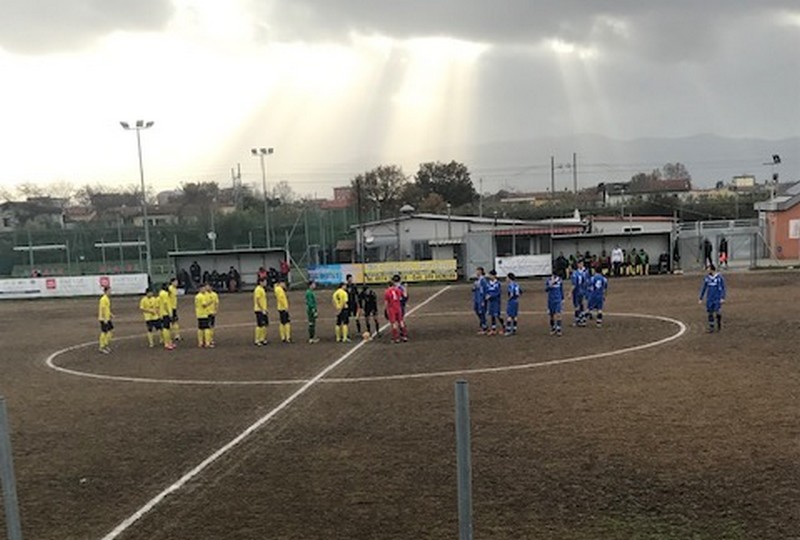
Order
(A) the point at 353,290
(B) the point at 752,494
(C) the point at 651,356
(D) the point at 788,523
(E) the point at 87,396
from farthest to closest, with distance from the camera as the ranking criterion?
(A) the point at 353,290 < (C) the point at 651,356 < (E) the point at 87,396 < (B) the point at 752,494 < (D) the point at 788,523

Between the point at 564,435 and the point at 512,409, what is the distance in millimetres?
1693

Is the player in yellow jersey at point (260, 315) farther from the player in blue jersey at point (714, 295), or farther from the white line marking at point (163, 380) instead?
the player in blue jersey at point (714, 295)

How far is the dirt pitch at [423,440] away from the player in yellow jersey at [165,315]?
1896 mm

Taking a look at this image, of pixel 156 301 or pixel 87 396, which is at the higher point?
pixel 156 301

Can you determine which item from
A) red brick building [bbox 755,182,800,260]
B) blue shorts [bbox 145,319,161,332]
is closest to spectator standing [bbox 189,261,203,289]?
blue shorts [bbox 145,319,161,332]

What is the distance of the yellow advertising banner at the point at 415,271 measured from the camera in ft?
138

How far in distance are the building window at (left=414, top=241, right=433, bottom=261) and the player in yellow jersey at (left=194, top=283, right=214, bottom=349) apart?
26300 millimetres

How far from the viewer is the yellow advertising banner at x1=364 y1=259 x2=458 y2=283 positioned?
4197 centimetres

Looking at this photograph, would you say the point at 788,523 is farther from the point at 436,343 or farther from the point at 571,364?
the point at 436,343

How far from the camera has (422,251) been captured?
154ft

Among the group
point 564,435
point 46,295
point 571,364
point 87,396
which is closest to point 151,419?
point 87,396

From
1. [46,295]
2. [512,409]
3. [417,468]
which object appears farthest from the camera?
[46,295]

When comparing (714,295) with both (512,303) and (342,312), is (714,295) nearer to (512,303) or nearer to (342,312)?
(512,303)

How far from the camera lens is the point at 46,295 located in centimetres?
4400
